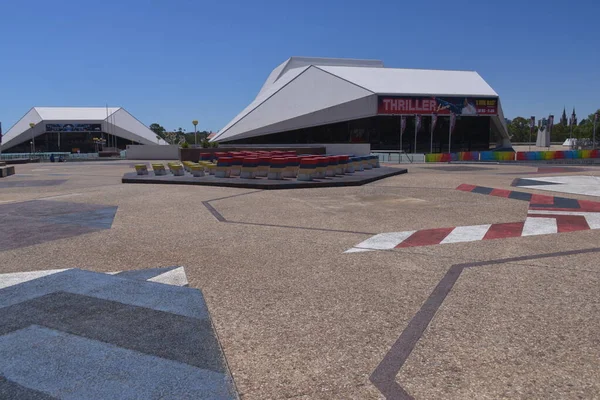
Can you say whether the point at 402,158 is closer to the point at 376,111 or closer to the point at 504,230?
the point at 376,111

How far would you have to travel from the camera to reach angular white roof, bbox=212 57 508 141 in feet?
173

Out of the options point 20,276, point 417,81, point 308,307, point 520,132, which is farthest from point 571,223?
point 520,132

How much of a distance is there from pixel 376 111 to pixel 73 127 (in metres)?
71.4

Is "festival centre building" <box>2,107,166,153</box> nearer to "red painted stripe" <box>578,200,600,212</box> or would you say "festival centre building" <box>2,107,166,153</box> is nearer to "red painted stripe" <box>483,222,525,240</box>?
"red painted stripe" <box>578,200,600,212</box>

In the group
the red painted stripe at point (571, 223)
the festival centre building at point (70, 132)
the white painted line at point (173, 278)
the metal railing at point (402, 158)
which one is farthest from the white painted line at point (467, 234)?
the festival centre building at point (70, 132)

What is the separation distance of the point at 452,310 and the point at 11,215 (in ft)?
36.9

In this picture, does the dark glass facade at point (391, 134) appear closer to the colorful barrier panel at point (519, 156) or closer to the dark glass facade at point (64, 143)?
the colorful barrier panel at point (519, 156)

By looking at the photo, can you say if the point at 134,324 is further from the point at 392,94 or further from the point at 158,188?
the point at 392,94

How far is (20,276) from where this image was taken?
652 cm

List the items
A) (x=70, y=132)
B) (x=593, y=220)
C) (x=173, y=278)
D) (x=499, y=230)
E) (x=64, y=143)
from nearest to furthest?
(x=173, y=278), (x=499, y=230), (x=593, y=220), (x=70, y=132), (x=64, y=143)

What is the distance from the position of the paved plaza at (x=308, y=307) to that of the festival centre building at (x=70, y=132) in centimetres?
9367

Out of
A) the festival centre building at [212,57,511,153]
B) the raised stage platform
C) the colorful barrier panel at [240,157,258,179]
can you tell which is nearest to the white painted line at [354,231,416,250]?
the raised stage platform

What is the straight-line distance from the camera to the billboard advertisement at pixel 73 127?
96812 millimetres

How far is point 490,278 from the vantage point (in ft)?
20.7
